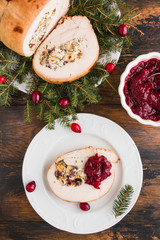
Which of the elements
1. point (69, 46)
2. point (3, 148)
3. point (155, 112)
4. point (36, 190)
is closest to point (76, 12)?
point (69, 46)

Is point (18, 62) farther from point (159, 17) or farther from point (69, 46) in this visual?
point (159, 17)

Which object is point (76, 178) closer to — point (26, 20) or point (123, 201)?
point (123, 201)

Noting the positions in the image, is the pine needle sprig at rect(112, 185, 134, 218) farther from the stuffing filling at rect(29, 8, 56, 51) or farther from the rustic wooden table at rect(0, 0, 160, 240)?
the stuffing filling at rect(29, 8, 56, 51)

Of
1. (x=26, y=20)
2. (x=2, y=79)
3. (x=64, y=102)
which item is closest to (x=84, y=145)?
(x=64, y=102)

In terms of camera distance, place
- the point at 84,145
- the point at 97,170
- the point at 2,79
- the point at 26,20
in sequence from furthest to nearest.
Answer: the point at 84,145, the point at 97,170, the point at 2,79, the point at 26,20

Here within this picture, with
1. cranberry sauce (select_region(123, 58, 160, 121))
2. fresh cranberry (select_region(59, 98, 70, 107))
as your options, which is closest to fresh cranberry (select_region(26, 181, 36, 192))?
fresh cranberry (select_region(59, 98, 70, 107))

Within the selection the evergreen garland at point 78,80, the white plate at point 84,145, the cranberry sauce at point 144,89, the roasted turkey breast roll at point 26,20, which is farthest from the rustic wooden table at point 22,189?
the roasted turkey breast roll at point 26,20

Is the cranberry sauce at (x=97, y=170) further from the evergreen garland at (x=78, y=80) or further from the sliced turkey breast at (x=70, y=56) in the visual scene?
the sliced turkey breast at (x=70, y=56)
